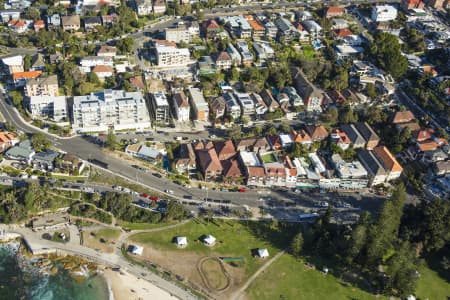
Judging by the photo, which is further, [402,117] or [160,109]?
[402,117]

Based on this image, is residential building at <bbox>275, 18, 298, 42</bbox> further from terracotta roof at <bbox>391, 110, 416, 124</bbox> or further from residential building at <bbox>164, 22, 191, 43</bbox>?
terracotta roof at <bbox>391, 110, 416, 124</bbox>

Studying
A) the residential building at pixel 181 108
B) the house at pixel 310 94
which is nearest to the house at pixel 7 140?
the residential building at pixel 181 108

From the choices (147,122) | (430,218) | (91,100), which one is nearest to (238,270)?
(430,218)

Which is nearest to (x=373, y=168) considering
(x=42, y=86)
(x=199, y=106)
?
(x=199, y=106)

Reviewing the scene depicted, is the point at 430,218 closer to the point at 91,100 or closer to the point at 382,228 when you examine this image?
the point at 382,228

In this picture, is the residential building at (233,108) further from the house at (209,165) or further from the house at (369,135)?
the house at (369,135)

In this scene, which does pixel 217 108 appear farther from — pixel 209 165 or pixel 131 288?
pixel 131 288
